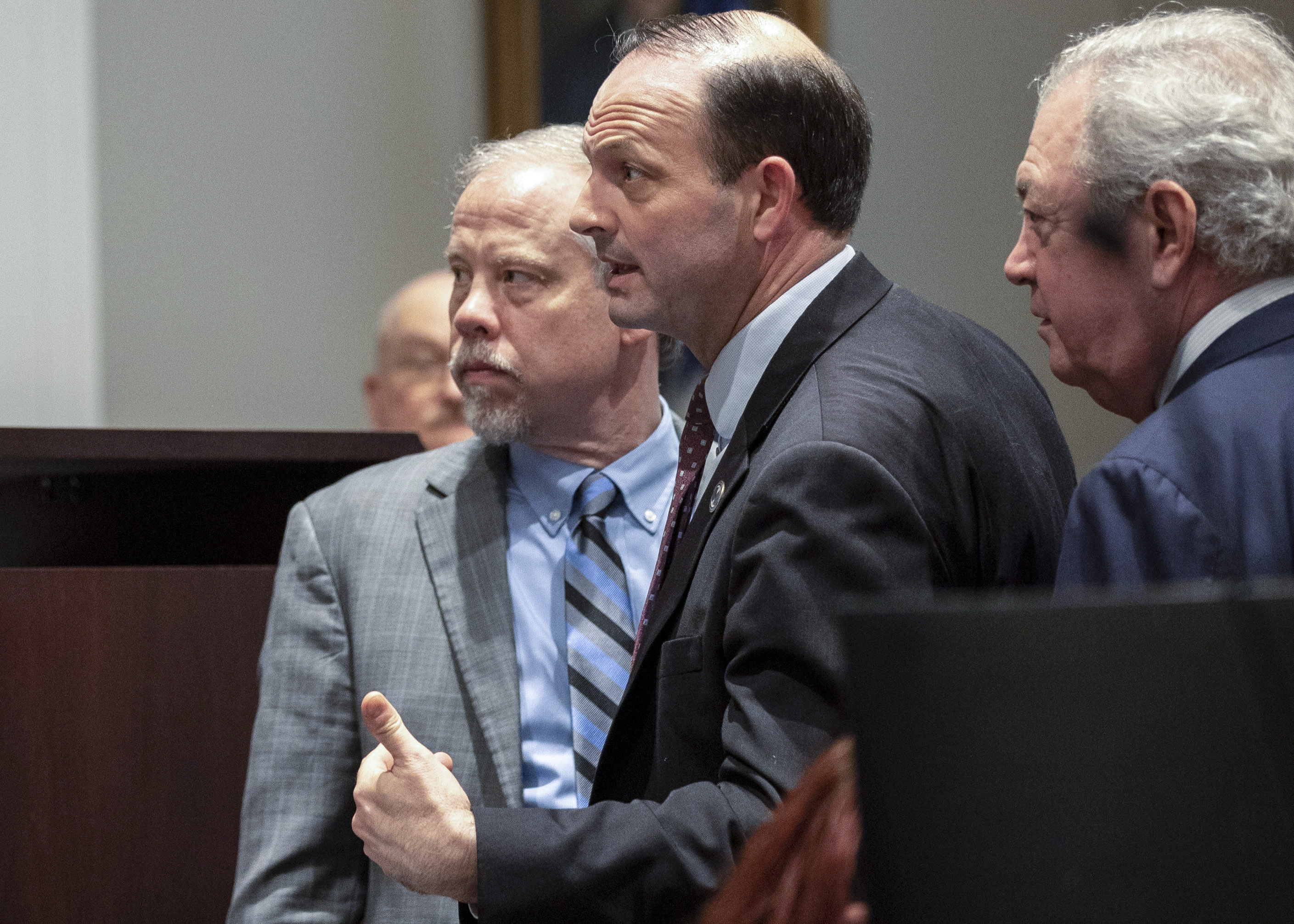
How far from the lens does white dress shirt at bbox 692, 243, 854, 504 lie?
1698 mm

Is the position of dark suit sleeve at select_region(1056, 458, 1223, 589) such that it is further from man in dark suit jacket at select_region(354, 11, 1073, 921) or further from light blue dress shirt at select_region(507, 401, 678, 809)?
light blue dress shirt at select_region(507, 401, 678, 809)

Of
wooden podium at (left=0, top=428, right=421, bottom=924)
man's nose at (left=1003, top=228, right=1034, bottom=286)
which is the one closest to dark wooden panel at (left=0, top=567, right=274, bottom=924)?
wooden podium at (left=0, top=428, right=421, bottom=924)

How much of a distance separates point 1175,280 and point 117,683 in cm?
164

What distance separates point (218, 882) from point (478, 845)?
38.2 inches

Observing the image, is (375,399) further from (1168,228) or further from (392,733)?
(1168,228)

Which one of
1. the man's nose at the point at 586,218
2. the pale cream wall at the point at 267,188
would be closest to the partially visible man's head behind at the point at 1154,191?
the man's nose at the point at 586,218

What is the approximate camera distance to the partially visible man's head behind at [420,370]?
147 inches

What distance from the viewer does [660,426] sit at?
93.0 inches

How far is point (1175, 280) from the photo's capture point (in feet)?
4.43

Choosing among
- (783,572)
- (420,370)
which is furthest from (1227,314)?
(420,370)

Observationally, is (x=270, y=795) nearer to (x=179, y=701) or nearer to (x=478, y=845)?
(x=179, y=701)

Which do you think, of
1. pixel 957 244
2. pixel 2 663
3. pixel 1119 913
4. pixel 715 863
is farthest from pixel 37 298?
pixel 1119 913

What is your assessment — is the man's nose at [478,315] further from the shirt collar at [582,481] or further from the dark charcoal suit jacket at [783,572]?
the dark charcoal suit jacket at [783,572]

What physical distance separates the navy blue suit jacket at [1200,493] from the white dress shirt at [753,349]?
0.51 metres
